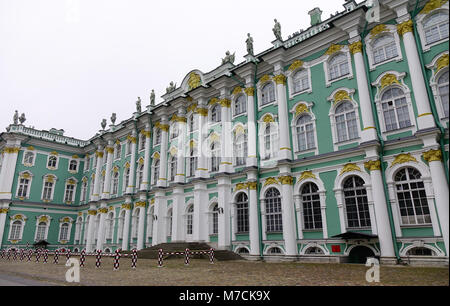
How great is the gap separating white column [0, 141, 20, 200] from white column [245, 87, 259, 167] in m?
28.8

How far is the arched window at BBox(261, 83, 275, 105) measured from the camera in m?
22.8

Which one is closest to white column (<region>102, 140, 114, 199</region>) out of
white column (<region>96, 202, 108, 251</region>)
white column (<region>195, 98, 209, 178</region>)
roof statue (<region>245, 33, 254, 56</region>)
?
white column (<region>96, 202, 108, 251</region>)

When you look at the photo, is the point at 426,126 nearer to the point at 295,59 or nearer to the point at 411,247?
the point at 411,247

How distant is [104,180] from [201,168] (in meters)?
16.5

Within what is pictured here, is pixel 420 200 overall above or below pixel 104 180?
below

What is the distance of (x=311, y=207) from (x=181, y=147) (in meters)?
13.5

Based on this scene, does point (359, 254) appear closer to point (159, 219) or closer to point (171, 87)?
point (159, 219)

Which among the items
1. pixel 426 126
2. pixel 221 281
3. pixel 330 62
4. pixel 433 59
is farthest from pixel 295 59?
pixel 221 281

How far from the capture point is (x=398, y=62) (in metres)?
17.0

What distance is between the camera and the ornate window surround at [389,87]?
1606 centimetres

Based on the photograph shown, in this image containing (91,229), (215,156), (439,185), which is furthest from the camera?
(91,229)

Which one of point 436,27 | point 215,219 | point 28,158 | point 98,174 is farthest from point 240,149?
point 28,158

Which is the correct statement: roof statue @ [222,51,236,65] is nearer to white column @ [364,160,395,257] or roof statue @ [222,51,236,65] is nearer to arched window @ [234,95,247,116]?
arched window @ [234,95,247,116]

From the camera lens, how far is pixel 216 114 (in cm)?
2644
